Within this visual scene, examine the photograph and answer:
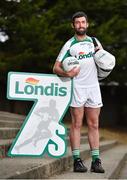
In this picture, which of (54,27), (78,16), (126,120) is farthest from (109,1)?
(78,16)

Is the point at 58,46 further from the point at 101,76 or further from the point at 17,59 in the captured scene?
the point at 101,76

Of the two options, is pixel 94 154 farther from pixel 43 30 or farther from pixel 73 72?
pixel 43 30

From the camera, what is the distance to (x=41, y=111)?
5.86m

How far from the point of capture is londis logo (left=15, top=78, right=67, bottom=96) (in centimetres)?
582

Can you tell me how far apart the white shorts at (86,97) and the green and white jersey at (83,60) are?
0.19ft

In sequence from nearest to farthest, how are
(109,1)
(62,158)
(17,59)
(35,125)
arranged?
(35,125) < (62,158) < (17,59) < (109,1)

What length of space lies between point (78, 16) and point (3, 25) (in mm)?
10778

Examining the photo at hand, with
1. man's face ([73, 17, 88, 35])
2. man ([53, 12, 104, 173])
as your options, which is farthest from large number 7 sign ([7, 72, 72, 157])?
man's face ([73, 17, 88, 35])

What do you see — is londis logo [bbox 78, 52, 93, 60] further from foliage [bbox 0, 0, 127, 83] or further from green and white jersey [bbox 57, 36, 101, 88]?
foliage [bbox 0, 0, 127, 83]

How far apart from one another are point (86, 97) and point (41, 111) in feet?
1.78

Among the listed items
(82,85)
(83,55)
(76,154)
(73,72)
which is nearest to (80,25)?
(83,55)

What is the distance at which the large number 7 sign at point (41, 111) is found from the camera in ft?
19.0

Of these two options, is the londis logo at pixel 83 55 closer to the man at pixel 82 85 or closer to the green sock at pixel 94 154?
the man at pixel 82 85

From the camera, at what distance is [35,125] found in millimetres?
5820
